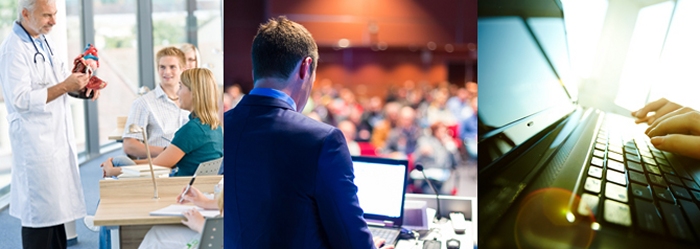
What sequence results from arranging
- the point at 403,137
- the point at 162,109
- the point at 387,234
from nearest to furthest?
the point at 162,109 → the point at 387,234 → the point at 403,137

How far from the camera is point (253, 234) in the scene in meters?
1.13

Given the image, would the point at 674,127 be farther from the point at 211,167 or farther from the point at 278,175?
the point at 211,167

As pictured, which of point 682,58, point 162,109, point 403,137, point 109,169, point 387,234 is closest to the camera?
point 682,58

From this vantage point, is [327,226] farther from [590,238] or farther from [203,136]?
[590,238]

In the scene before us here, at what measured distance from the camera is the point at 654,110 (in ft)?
3.57

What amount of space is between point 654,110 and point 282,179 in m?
0.72

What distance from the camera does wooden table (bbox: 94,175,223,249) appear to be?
123cm

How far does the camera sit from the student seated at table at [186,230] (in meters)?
1.19

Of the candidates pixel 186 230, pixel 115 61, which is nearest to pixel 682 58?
pixel 186 230

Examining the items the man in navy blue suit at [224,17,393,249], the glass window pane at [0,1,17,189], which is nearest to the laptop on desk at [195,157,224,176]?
the man in navy blue suit at [224,17,393,249]

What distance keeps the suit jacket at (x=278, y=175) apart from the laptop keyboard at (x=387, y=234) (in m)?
0.54

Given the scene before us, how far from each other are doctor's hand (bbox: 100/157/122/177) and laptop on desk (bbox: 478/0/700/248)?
0.86 m

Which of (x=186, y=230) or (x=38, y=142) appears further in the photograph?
(x=38, y=142)

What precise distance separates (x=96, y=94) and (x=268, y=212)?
1.83ft
